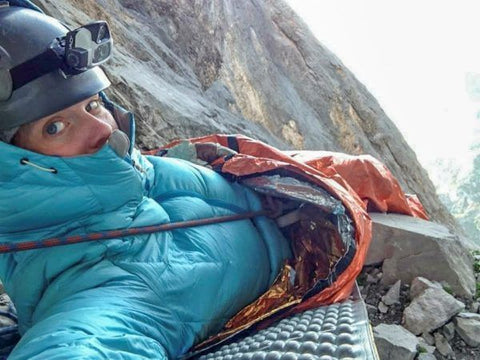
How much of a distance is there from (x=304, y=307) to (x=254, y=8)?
32.1ft

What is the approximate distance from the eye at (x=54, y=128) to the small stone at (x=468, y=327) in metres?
2.68

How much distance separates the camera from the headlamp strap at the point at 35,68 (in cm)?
174

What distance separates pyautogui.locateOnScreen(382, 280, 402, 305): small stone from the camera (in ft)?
10.5

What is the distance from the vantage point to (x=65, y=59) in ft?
6.03

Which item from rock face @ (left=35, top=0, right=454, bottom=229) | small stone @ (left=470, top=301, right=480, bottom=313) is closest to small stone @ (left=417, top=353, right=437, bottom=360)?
small stone @ (left=470, top=301, right=480, bottom=313)

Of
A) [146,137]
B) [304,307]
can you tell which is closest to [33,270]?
[304,307]

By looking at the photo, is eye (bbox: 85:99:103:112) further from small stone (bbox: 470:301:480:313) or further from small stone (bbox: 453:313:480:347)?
small stone (bbox: 470:301:480:313)

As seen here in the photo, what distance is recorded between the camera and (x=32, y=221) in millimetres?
1695

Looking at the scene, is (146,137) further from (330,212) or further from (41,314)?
(41,314)

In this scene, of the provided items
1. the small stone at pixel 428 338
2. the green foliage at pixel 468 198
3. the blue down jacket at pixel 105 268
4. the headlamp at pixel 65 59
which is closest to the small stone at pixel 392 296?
the small stone at pixel 428 338

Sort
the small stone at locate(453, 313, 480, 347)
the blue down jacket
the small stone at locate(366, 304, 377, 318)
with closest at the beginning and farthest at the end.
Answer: the blue down jacket
the small stone at locate(453, 313, 480, 347)
the small stone at locate(366, 304, 377, 318)

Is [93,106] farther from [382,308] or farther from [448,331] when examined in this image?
[448,331]

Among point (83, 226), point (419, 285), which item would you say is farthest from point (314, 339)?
point (419, 285)

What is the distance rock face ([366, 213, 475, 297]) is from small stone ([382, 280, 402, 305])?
0.11 metres
